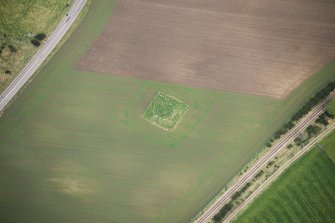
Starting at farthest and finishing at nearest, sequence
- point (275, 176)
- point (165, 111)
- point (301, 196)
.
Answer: point (165, 111) → point (275, 176) → point (301, 196)

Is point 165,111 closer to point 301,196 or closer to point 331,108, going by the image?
point 301,196

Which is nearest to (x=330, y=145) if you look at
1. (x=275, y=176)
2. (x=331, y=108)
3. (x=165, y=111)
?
(x=331, y=108)

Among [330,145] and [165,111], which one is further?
[165,111]

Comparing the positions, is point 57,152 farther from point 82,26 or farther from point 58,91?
point 82,26

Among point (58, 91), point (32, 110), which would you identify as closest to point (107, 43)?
point (58, 91)

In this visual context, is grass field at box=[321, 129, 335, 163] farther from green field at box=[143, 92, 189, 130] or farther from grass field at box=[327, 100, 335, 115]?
green field at box=[143, 92, 189, 130]

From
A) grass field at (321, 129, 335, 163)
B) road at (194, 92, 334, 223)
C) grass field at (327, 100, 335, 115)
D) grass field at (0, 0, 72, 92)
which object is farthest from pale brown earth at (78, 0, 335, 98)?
grass field at (0, 0, 72, 92)
